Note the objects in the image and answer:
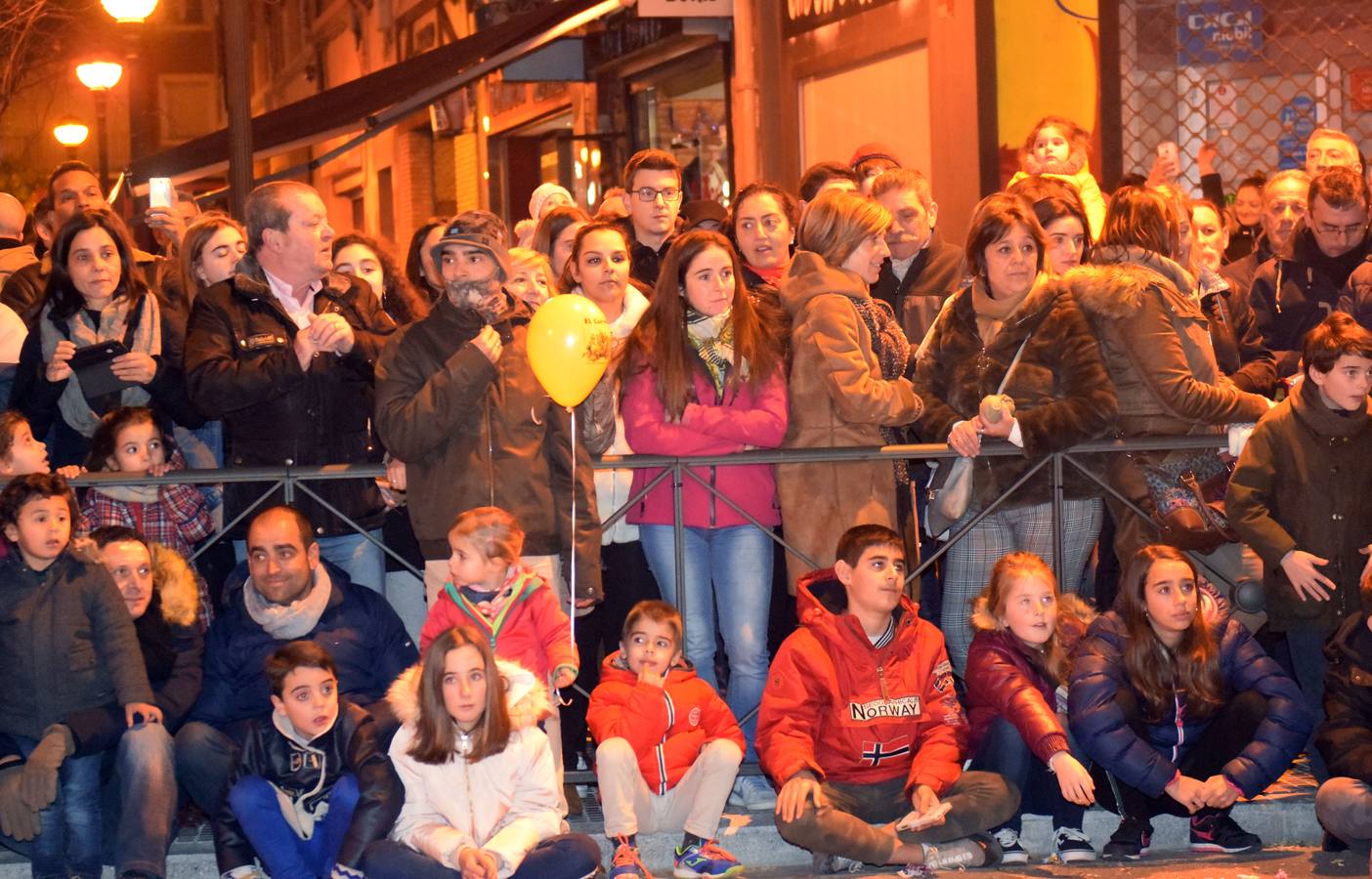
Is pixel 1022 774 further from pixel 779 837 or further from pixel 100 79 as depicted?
pixel 100 79

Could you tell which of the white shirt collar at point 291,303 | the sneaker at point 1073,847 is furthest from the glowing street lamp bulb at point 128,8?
the sneaker at point 1073,847

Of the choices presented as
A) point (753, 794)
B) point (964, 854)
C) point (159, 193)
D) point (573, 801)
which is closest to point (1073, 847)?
point (964, 854)

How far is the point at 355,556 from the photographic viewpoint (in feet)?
24.1

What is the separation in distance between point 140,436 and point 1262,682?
4.34 metres

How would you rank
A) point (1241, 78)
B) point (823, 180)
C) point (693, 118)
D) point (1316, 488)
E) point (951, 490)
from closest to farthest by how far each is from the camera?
1. point (1316, 488)
2. point (951, 490)
3. point (823, 180)
4. point (1241, 78)
5. point (693, 118)

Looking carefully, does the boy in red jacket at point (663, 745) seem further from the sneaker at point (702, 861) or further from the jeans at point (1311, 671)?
the jeans at point (1311, 671)

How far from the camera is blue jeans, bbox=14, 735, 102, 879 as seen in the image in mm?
6500

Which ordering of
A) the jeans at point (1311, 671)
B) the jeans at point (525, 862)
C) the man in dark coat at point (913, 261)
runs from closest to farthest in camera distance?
1. the jeans at point (525, 862)
2. the jeans at point (1311, 671)
3. the man in dark coat at point (913, 261)

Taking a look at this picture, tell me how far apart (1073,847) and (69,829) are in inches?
140

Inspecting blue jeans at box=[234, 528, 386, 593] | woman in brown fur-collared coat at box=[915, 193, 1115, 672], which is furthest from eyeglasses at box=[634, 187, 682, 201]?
blue jeans at box=[234, 528, 386, 593]

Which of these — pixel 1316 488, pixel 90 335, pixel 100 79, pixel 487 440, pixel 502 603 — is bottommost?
pixel 502 603

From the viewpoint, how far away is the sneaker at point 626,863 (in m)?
6.43

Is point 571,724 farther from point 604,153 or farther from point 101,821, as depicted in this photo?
point 604,153

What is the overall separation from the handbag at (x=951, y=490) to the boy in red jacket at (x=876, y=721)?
19.6 inches
